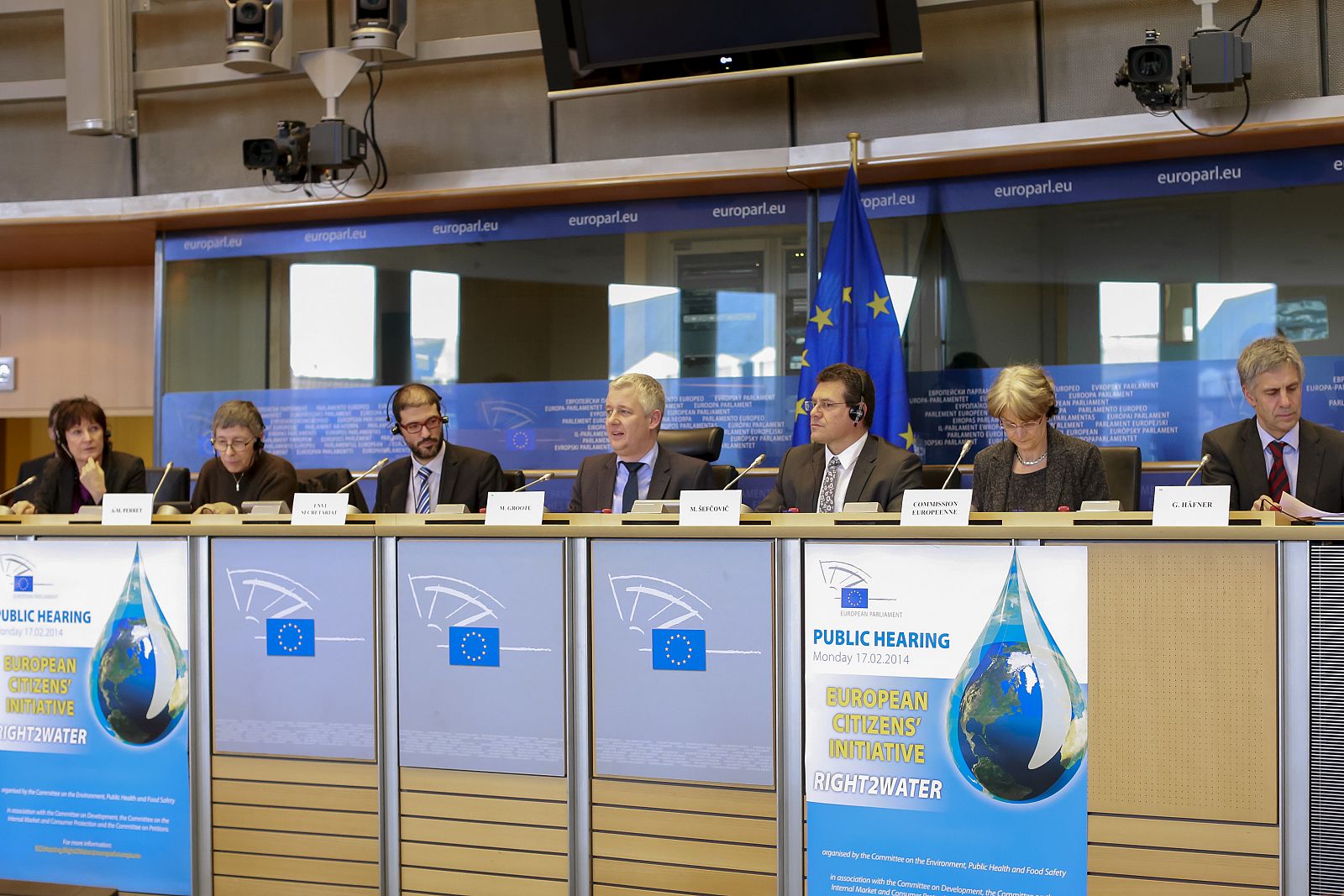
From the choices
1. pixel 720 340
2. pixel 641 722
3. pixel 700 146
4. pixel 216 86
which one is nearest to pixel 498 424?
pixel 720 340

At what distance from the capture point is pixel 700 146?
4906 millimetres

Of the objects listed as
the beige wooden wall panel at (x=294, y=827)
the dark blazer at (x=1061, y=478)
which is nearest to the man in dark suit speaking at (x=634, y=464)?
the dark blazer at (x=1061, y=478)

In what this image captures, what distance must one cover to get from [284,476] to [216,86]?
2312 millimetres

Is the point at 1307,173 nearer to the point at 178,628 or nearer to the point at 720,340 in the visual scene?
the point at 720,340

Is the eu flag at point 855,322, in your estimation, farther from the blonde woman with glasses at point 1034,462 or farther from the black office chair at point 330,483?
the black office chair at point 330,483

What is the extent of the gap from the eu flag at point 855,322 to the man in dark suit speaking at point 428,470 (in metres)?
1.25

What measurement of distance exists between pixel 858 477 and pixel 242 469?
2089mm

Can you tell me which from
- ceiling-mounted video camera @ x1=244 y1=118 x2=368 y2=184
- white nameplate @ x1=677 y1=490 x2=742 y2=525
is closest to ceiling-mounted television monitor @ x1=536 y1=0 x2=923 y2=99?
ceiling-mounted video camera @ x1=244 y1=118 x2=368 y2=184

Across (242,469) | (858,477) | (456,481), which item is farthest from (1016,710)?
(242,469)

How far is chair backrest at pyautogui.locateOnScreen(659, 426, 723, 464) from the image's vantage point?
160 inches

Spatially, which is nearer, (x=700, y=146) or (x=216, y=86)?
(x=700, y=146)

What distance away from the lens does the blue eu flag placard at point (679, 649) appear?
2.61 m

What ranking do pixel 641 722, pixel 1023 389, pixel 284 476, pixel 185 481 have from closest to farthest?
pixel 641 722
pixel 1023 389
pixel 284 476
pixel 185 481

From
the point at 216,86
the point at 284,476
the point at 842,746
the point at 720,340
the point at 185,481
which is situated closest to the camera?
the point at 842,746
